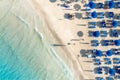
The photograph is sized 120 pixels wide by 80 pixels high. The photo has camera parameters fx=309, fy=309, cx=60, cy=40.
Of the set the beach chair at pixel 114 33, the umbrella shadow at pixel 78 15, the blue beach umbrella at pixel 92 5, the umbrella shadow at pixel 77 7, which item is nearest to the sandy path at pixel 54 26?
the umbrella shadow at pixel 78 15

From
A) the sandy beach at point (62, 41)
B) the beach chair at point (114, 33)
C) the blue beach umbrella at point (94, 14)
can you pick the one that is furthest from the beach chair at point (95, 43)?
the blue beach umbrella at point (94, 14)

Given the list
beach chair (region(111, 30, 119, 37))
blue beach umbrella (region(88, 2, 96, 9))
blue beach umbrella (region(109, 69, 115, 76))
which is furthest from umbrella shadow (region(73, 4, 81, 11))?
blue beach umbrella (region(109, 69, 115, 76))

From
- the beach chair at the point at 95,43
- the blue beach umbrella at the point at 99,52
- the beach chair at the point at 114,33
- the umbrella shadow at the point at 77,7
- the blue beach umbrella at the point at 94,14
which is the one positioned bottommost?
the blue beach umbrella at the point at 99,52

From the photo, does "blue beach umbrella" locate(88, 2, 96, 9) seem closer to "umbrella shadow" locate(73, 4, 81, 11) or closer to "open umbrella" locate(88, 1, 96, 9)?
"open umbrella" locate(88, 1, 96, 9)

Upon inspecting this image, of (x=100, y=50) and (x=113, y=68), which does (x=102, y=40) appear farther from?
(x=113, y=68)

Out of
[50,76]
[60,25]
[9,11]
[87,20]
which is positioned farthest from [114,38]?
[9,11]

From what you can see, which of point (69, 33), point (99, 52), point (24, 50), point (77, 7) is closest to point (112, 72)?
point (99, 52)

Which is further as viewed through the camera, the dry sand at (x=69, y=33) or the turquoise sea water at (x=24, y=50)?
the turquoise sea water at (x=24, y=50)

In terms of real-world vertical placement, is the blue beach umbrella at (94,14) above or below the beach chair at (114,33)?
above

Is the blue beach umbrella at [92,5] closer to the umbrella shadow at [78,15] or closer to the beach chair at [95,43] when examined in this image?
the umbrella shadow at [78,15]

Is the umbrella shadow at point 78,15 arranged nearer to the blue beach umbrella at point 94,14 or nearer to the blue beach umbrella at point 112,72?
the blue beach umbrella at point 94,14
